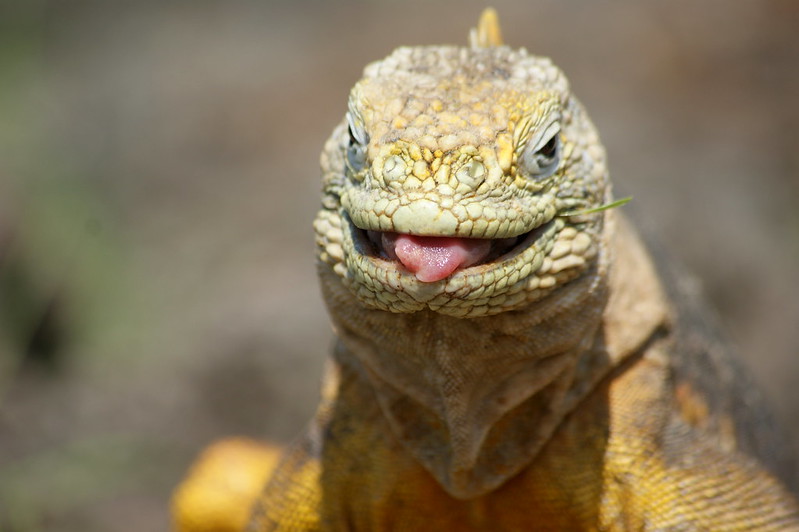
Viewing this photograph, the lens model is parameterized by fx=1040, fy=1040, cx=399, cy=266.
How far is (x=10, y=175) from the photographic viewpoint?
33.8ft

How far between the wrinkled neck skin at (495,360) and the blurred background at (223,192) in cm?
247

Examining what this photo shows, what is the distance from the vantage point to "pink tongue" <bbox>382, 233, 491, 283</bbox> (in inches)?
99.7

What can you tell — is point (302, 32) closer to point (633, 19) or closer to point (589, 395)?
point (633, 19)

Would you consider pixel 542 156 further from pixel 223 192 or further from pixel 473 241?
pixel 223 192

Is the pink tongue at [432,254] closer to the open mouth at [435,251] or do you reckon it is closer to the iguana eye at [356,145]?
the open mouth at [435,251]

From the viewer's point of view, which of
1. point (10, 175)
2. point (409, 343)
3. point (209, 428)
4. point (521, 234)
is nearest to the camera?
point (521, 234)

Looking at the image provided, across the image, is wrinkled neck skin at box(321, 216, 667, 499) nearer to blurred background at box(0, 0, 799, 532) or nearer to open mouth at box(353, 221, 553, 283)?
open mouth at box(353, 221, 553, 283)

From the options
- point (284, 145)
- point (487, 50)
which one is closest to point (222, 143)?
point (284, 145)

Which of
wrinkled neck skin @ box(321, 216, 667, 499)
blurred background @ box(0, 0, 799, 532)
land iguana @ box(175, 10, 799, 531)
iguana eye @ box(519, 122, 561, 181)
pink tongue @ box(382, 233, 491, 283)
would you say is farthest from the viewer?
blurred background @ box(0, 0, 799, 532)

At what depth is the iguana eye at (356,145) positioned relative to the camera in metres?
2.89

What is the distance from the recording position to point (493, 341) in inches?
119

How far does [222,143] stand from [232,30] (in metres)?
2.18

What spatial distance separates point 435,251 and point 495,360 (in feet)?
2.13

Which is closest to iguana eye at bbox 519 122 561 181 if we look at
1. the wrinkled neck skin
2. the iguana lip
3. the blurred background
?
the iguana lip
